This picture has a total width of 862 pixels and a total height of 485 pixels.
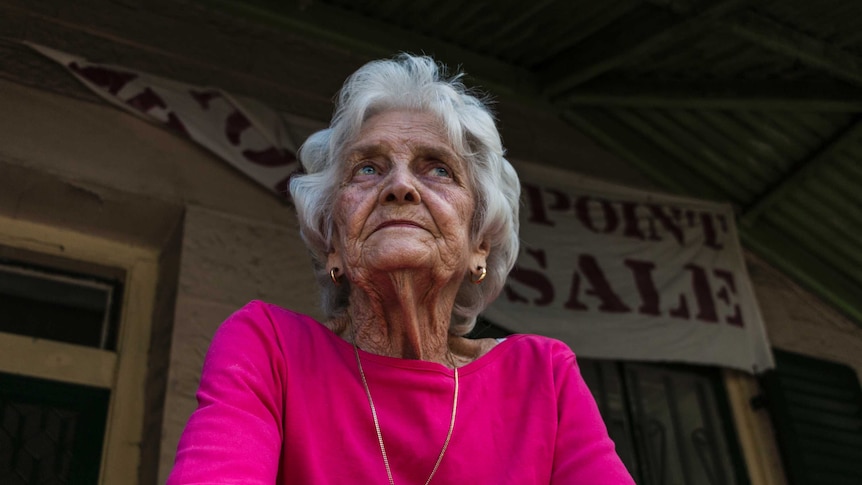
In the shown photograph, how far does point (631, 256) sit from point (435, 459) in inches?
117

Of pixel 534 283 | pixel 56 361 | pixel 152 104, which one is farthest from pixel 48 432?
pixel 534 283

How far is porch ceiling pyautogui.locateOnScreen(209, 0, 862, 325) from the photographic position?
3.96 meters

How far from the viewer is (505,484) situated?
167 centimetres

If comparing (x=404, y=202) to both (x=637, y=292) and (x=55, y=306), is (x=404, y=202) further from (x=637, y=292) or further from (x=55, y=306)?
(x=637, y=292)

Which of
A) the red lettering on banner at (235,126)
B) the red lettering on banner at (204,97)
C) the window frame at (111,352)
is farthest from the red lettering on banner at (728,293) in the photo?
the window frame at (111,352)

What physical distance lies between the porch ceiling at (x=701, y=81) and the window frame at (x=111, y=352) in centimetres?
118

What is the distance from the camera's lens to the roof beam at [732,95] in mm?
4191

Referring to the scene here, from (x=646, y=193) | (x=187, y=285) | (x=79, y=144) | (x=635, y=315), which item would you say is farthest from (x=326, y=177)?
(x=646, y=193)

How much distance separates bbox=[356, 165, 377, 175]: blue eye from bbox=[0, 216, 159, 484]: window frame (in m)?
1.74

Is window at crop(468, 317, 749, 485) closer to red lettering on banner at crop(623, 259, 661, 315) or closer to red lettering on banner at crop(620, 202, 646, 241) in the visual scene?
red lettering on banner at crop(623, 259, 661, 315)

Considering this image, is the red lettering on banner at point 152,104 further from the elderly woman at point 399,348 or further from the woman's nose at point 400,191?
the woman's nose at point 400,191

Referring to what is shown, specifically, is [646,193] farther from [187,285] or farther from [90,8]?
[90,8]

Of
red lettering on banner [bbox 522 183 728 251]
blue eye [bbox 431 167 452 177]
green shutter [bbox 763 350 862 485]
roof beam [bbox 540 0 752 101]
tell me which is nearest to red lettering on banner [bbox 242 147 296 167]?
red lettering on banner [bbox 522 183 728 251]

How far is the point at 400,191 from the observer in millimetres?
1852
